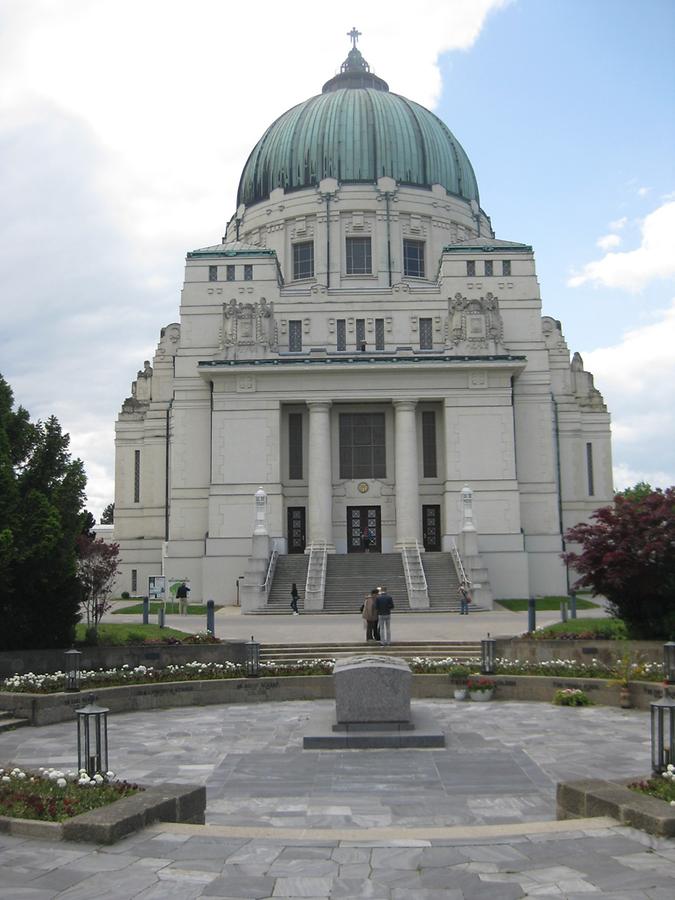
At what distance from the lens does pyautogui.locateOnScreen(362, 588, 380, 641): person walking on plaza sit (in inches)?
1001

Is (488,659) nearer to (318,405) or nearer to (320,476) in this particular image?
(320,476)

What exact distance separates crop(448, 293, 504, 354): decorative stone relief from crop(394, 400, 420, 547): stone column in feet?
14.7

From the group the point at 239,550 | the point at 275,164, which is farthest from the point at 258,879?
the point at 275,164

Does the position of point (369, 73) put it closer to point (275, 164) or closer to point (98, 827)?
point (275, 164)

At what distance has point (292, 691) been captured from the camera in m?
20.4

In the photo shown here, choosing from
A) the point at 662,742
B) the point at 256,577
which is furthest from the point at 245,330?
the point at 662,742

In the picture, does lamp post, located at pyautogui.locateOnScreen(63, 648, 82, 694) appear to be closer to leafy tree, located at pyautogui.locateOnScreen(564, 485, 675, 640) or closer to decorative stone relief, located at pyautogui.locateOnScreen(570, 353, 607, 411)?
leafy tree, located at pyautogui.locateOnScreen(564, 485, 675, 640)

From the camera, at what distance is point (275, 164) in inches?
2404

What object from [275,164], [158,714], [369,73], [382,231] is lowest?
[158,714]

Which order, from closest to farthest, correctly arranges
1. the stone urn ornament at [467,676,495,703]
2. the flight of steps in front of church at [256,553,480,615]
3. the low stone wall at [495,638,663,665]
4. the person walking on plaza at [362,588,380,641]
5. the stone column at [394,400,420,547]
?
the stone urn ornament at [467,676,495,703] → the low stone wall at [495,638,663,665] → the person walking on plaza at [362,588,380,641] → the flight of steps in front of church at [256,553,480,615] → the stone column at [394,400,420,547]

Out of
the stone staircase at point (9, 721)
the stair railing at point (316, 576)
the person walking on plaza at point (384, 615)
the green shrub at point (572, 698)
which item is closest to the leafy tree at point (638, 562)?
the green shrub at point (572, 698)

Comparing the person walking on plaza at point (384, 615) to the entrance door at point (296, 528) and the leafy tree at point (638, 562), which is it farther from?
the entrance door at point (296, 528)

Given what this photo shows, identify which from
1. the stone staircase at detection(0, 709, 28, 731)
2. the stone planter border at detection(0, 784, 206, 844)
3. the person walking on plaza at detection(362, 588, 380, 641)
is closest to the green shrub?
the person walking on plaza at detection(362, 588, 380, 641)

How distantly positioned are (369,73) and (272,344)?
31426 mm
